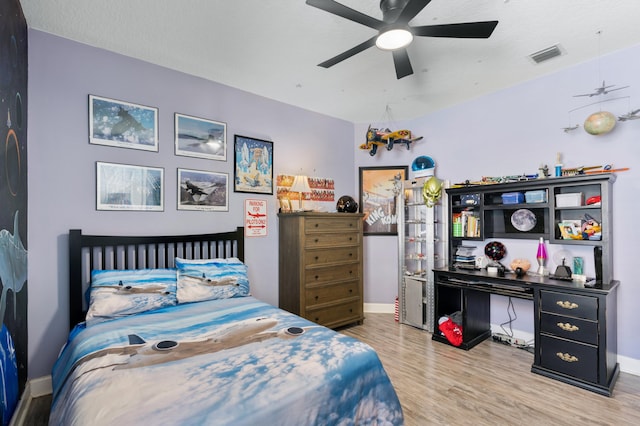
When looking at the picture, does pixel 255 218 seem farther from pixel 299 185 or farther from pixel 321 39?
pixel 321 39

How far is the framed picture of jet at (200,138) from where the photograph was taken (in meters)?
3.20

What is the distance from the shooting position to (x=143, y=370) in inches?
59.4

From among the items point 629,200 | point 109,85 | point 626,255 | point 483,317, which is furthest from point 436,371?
point 109,85

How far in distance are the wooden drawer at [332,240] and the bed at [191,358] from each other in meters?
1.08

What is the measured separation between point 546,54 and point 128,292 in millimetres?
4227

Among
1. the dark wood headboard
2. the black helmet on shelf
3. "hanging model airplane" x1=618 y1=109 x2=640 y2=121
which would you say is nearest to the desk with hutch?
"hanging model airplane" x1=618 y1=109 x2=640 y2=121

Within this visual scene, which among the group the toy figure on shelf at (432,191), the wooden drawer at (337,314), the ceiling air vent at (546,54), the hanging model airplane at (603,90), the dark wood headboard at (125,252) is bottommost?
the wooden drawer at (337,314)

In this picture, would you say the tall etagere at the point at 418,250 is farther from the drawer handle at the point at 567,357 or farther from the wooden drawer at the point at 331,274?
the drawer handle at the point at 567,357

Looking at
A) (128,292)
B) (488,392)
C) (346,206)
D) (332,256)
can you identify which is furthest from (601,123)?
(128,292)

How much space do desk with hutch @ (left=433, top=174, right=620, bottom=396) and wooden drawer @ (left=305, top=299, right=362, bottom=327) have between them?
99 centimetres

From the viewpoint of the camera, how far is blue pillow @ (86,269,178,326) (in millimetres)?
2316

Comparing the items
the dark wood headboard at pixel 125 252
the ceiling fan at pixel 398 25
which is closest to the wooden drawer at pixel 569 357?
the ceiling fan at pixel 398 25

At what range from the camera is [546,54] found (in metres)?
2.90

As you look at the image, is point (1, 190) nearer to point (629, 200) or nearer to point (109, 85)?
point (109, 85)
